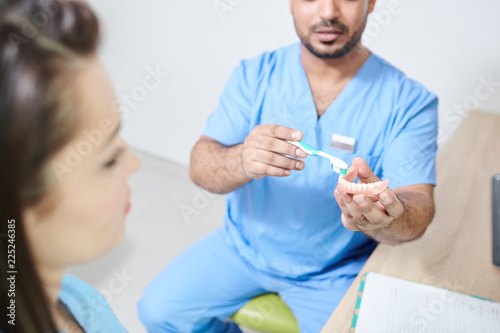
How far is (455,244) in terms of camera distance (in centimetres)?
79

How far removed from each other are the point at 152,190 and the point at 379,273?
3.63 feet

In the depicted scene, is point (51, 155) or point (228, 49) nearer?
point (51, 155)

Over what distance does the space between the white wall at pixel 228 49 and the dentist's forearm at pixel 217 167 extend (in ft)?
0.92

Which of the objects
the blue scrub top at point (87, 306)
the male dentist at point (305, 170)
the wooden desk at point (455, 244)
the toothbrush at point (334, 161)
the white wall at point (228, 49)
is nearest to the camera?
the blue scrub top at point (87, 306)

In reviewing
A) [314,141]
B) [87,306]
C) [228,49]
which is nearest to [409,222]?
[314,141]

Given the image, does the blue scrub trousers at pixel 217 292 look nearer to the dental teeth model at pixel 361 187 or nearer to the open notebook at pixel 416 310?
the open notebook at pixel 416 310

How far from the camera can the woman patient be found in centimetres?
27

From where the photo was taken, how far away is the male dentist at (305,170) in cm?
84

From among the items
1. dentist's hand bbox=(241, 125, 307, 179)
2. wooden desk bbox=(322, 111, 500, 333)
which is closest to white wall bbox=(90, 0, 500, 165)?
wooden desk bbox=(322, 111, 500, 333)

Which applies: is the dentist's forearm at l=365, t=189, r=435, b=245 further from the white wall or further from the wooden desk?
the white wall

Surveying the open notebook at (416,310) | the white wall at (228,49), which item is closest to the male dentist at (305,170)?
the open notebook at (416,310)

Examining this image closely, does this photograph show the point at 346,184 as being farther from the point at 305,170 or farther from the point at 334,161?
the point at 305,170

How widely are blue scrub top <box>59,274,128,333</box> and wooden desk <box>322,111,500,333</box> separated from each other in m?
0.30

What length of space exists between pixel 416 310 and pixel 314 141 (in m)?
0.33
